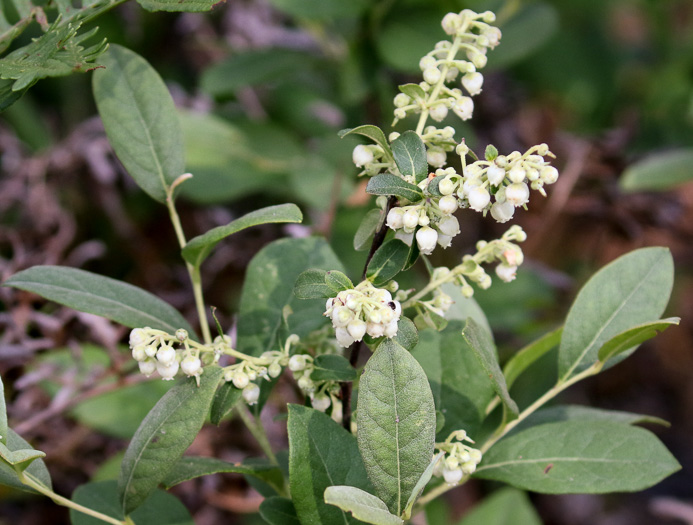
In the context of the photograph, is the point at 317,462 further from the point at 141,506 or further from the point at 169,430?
the point at 141,506

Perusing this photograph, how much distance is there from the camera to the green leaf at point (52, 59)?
77cm

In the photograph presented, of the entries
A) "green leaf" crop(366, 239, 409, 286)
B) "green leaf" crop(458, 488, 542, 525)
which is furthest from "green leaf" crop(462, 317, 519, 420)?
"green leaf" crop(458, 488, 542, 525)

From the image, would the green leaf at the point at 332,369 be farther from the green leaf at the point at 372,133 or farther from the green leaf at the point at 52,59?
the green leaf at the point at 52,59

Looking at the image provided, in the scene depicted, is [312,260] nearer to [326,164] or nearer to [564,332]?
[564,332]

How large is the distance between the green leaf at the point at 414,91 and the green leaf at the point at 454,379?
33 centimetres

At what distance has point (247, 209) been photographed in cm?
227

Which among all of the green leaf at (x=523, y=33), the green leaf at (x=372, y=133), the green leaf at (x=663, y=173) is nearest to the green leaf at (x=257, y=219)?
the green leaf at (x=372, y=133)

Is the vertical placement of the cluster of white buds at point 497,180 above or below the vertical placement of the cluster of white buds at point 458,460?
above

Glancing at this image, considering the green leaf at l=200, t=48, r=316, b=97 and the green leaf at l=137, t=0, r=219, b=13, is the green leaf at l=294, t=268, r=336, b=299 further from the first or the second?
the green leaf at l=200, t=48, r=316, b=97

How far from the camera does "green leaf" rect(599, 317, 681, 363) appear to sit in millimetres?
781

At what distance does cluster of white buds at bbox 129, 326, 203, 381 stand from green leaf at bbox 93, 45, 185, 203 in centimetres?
32

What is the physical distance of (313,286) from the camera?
729mm

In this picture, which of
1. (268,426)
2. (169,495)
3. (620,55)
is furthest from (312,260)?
(620,55)

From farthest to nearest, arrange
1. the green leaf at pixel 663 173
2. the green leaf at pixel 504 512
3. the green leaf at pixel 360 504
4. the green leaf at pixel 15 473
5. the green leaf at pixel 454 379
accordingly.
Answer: the green leaf at pixel 663 173 → the green leaf at pixel 504 512 → the green leaf at pixel 454 379 → the green leaf at pixel 15 473 → the green leaf at pixel 360 504
